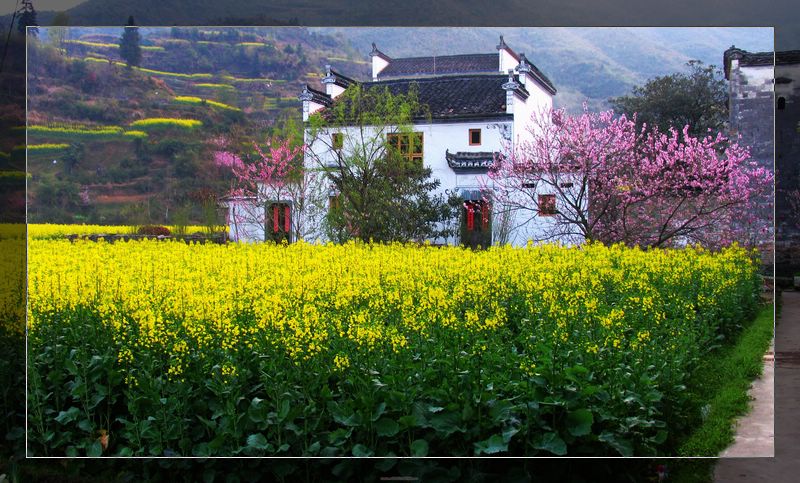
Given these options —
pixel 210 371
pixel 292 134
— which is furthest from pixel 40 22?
pixel 210 371

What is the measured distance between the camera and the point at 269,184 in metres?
4.97

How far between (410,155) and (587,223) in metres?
1.08

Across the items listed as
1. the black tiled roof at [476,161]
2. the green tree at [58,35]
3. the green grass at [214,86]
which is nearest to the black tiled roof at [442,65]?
the black tiled roof at [476,161]

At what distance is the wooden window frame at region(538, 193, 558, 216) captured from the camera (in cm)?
Answer: 490

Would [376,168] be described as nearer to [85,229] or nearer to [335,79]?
[335,79]

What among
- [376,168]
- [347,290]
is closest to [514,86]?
[376,168]

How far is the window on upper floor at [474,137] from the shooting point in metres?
4.90

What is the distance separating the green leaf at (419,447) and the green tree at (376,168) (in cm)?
119

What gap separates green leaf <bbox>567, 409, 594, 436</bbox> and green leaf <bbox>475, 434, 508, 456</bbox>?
34cm

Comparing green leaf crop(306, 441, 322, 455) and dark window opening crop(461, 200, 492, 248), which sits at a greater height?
dark window opening crop(461, 200, 492, 248)

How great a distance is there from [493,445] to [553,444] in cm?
30

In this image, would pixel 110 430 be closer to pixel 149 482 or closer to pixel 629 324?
pixel 149 482

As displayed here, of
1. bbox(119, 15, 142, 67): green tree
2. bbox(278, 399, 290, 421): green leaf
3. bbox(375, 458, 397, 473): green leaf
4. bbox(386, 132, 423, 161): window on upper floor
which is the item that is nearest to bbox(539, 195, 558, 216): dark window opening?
bbox(386, 132, 423, 161): window on upper floor

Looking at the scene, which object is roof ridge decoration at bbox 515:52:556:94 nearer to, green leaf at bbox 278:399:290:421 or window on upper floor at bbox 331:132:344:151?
window on upper floor at bbox 331:132:344:151
